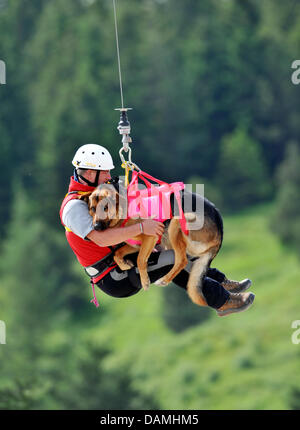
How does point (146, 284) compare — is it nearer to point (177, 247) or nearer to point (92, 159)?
point (177, 247)

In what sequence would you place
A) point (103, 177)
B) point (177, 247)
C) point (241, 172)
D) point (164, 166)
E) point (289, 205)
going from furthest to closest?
point (241, 172) → point (164, 166) → point (289, 205) → point (103, 177) → point (177, 247)

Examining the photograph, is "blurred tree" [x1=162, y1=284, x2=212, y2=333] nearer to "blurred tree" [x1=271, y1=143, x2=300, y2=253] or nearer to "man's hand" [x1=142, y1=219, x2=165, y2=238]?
"blurred tree" [x1=271, y1=143, x2=300, y2=253]

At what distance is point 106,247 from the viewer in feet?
32.8

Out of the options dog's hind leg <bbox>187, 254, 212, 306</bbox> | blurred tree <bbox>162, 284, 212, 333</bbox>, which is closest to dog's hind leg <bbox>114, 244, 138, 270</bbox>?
dog's hind leg <bbox>187, 254, 212, 306</bbox>

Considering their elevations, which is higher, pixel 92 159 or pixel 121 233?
pixel 92 159

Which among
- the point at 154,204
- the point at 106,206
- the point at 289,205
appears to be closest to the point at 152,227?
A: the point at 154,204

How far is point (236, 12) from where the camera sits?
3295 inches

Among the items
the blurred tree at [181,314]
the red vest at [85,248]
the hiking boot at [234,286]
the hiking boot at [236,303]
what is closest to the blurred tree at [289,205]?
the blurred tree at [181,314]

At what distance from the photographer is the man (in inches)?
372

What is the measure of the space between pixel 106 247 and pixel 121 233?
0.68 meters

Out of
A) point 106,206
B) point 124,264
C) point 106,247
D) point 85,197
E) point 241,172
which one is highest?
point 241,172

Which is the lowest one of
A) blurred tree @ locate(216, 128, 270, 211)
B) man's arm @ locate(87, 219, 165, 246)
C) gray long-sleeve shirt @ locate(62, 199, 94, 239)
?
man's arm @ locate(87, 219, 165, 246)

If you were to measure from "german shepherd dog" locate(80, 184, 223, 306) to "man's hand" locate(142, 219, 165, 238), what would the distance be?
0.35 feet

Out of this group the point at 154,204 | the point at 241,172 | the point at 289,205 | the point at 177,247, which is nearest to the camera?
the point at 154,204
